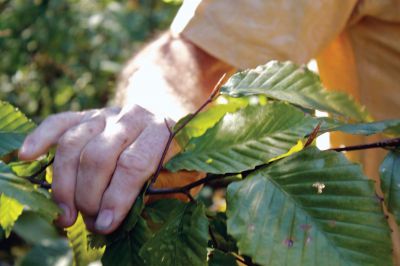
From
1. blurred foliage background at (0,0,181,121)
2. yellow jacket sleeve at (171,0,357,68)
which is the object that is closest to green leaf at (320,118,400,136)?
yellow jacket sleeve at (171,0,357,68)

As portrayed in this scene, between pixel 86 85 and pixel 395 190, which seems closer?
pixel 395 190

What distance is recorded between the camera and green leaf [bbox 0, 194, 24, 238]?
36.0 inches

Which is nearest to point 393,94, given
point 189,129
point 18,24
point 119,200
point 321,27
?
point 321,27

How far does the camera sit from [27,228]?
2992 millimetres

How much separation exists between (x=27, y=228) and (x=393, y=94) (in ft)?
6.83

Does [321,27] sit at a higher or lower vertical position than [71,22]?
higher

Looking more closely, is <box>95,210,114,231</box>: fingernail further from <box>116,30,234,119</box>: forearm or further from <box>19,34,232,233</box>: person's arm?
<box>116,30,234,119</box>: forearm

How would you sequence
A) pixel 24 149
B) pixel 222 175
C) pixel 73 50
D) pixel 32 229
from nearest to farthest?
pixel 222 175 < pixel 24 149 < pixel 32 229 < pixel 73 50

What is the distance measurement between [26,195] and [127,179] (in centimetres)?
15

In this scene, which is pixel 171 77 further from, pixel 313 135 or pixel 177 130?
pixel 313 135

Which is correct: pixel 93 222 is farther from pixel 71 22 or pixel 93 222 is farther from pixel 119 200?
pixel 71 22

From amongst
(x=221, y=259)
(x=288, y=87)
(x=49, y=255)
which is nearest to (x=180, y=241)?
(x=221, y=259)

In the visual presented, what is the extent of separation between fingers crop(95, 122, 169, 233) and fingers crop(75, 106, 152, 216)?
1cm

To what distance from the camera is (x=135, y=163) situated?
0.89 meters
